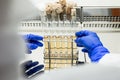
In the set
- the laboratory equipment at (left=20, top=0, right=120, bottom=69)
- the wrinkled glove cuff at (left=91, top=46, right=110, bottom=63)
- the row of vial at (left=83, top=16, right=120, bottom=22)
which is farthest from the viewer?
the row of vial at (left=83, top=16, right=120, bottom=22)

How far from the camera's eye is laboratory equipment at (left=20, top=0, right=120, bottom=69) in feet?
4.41

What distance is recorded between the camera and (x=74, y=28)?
155 cm

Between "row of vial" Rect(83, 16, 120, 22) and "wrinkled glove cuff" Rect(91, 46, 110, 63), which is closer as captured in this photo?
"wrinkled glove cuff" Rect(91, 46, 110, 63)

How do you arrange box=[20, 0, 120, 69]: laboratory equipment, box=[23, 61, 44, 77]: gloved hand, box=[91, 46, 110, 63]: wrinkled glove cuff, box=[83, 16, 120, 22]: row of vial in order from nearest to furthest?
1. box=[23, 61, 44, 77]: gloved hand
2. box=[91, 46, 110, 63]: wrinkled glove cuff
3. box=[20, 0, 120, 69]: laboratory equipment
4. box=[83, 16, 120, 22]: row of vial

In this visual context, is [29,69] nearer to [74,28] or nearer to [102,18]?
[74,28]

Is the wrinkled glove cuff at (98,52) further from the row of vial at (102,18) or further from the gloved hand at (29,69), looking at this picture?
the row of vial at (102,18)

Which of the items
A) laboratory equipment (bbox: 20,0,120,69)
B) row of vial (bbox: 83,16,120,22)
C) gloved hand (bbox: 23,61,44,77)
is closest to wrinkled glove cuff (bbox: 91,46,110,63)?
laboratory equipment (bbox: 20,0,120,69)

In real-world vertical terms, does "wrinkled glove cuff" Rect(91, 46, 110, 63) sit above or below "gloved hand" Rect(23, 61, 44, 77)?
below

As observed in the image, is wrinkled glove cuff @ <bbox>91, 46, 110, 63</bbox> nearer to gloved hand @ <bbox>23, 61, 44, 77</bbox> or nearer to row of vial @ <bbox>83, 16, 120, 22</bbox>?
gloved hand @ <bbox>23, 61, 44, 77</bbox>

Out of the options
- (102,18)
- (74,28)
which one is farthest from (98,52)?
(102,18)

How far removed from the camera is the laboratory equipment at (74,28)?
1.34 m

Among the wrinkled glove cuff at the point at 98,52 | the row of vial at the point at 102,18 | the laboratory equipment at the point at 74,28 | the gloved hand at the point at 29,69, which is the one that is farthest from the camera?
the row of vial at the point at 102,18

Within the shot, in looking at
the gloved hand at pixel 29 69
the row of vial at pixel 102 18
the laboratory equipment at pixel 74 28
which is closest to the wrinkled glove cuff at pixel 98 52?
the laboratory equipment at pixel 74 28

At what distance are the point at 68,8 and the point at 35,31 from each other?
1.72ft
